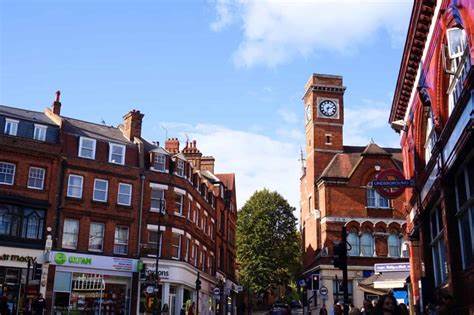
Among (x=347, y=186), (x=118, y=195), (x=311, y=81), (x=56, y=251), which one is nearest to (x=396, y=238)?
(x=347, y=186)

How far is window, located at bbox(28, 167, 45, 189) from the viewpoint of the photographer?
34.0m

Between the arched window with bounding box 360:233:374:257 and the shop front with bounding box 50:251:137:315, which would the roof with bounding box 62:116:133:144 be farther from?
the arched window with bounding box 360:233:374:257

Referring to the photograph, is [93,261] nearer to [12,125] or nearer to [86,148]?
[86,148]

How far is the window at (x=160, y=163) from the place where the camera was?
3934 cm

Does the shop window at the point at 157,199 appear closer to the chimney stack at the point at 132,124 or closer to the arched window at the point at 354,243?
the chimney stack at the point at 132,124

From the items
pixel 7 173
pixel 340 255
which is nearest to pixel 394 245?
pixel 7 173

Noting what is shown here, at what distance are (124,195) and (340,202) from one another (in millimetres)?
21000

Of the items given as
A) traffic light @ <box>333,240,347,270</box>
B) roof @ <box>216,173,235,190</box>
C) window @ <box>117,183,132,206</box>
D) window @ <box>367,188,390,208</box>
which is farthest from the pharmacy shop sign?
roof @ <box>216,173,235,190</box>

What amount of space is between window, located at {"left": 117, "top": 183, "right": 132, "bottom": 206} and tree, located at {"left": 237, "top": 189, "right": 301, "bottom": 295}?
1072 inches

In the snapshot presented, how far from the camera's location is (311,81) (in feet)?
180

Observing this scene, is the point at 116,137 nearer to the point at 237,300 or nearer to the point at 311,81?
the point at 311,81

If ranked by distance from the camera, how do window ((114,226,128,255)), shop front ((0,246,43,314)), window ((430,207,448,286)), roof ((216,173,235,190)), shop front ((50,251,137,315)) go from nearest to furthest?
window ((430,207,448,286)) → shop front ((0,246,43,314)) → shop front ((50,251,137,315)) → window ((114,226,128,255)) → roof ((216,173,235,190))

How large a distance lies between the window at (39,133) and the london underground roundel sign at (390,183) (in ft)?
77.4

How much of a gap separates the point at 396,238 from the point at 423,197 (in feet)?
103
